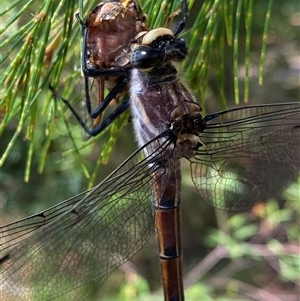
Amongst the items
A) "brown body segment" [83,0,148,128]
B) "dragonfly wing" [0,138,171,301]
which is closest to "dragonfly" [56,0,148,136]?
"brown body segment" [83,0,148,128]

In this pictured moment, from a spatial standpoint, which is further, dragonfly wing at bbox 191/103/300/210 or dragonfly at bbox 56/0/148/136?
dragonfly wing at bbox 191/103/300/210

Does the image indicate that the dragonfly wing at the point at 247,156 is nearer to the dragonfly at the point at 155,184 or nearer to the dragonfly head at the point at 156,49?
the dragonfly at the point at 155,184

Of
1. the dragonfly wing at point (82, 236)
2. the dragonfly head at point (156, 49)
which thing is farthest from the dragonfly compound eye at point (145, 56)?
the dragonfly wing at point (82, 236)

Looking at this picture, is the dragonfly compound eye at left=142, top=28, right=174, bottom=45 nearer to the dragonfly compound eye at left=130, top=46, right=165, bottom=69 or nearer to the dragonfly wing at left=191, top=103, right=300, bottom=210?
the dragonfly compound eye at left=130, top=46, right=165, bottom=69

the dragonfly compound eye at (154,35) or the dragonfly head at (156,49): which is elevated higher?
the dragonfly compound eye at (154,35)

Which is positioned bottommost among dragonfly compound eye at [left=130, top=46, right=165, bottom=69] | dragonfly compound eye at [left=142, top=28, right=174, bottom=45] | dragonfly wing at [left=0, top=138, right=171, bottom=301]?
dragonfly wing at [left=0, top=138, right=171, bottom=301]

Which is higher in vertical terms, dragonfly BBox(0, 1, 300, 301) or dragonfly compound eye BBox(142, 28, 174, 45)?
dragonfly compound eye BBox(142, 28, 174, 45)

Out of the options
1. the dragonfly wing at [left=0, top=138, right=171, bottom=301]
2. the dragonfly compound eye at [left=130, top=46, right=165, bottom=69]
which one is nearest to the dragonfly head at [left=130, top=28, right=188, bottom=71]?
the dragonfly compound eye at [left=130, top=46, right=165, bottom=69]

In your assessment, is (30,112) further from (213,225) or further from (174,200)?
(213,225)
